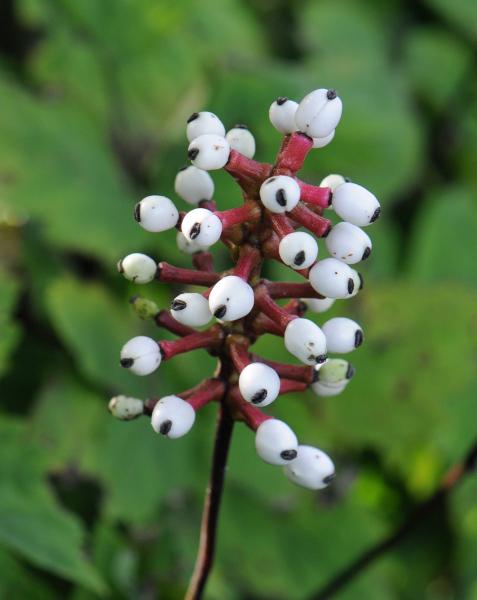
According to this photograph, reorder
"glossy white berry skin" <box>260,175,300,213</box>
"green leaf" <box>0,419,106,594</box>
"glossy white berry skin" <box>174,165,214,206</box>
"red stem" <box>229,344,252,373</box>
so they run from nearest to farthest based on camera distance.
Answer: "glossy white berry skin" <box>260,175,300,213</box>
"red stem" <box>229,344,252,373</box>
"glossy white berry skin" <box>174,165,214,206</box>
"green leaf" <box>0,419,106,594</box>

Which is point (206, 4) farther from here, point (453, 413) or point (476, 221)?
point (453, 413)

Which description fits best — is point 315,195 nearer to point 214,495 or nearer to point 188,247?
point 188,247

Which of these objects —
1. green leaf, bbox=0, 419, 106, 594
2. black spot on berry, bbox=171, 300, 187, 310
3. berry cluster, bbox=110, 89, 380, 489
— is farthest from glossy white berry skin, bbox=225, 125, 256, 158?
green leaf, bbox=0, 419, 106, 594

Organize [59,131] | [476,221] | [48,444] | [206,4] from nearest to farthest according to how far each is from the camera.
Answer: [48,444] → [59,131] → [476,221] → [206,4]

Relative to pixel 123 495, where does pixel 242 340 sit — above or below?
above

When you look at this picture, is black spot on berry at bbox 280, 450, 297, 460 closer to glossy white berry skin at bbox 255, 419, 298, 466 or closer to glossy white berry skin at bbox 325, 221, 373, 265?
glossy white berry skin at bbox 255, 419, 298, 466

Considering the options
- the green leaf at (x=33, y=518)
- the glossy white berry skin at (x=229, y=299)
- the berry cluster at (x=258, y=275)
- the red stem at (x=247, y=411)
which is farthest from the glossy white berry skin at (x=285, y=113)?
the green leaf at (x=33, y=518)

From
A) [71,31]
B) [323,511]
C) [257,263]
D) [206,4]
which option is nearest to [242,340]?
[257,263]
